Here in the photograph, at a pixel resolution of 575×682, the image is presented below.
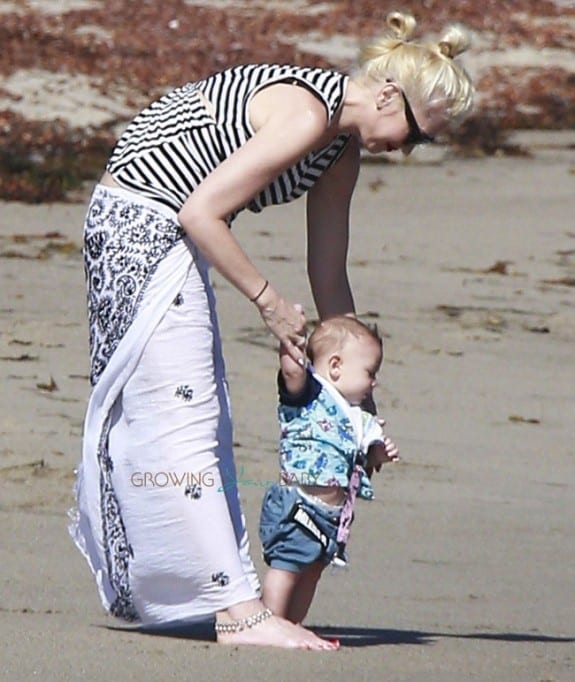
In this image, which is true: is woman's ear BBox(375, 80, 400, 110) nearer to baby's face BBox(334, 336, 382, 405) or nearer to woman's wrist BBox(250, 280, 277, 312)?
woman's wrist BBox(250, 280, 277, 312)

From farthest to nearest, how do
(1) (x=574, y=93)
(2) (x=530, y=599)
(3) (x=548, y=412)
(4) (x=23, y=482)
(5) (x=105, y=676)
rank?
(1) (x=574, y=93) < (3) (x=548, y=412) < (4) (x=23, y=482) < (2) (x=530, y=599) < (5) (x=105, y=676)

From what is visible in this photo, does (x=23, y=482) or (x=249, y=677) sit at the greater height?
(x=249, y=677)

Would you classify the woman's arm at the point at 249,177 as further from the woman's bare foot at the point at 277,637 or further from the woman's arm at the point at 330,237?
the woman's bare foot at the point at 277,637

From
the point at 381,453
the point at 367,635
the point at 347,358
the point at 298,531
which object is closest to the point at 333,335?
the point at 347,358

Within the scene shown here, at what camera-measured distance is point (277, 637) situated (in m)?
4.27

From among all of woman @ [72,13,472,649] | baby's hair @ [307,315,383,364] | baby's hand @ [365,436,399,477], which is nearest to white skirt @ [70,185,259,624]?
woman @ [72,13,472,649]

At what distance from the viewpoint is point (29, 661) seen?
4.05 metres

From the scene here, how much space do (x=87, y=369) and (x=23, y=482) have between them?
1.49 meters

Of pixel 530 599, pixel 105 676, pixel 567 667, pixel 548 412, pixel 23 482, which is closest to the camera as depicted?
pixel 105 676

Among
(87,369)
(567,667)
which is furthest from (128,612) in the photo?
(87,369)

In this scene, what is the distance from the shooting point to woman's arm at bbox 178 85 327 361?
4027mm

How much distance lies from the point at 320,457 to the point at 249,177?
2.33 feet

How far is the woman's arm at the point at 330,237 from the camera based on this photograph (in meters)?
4.46

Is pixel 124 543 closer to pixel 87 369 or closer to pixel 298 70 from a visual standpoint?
pixel 298 70
